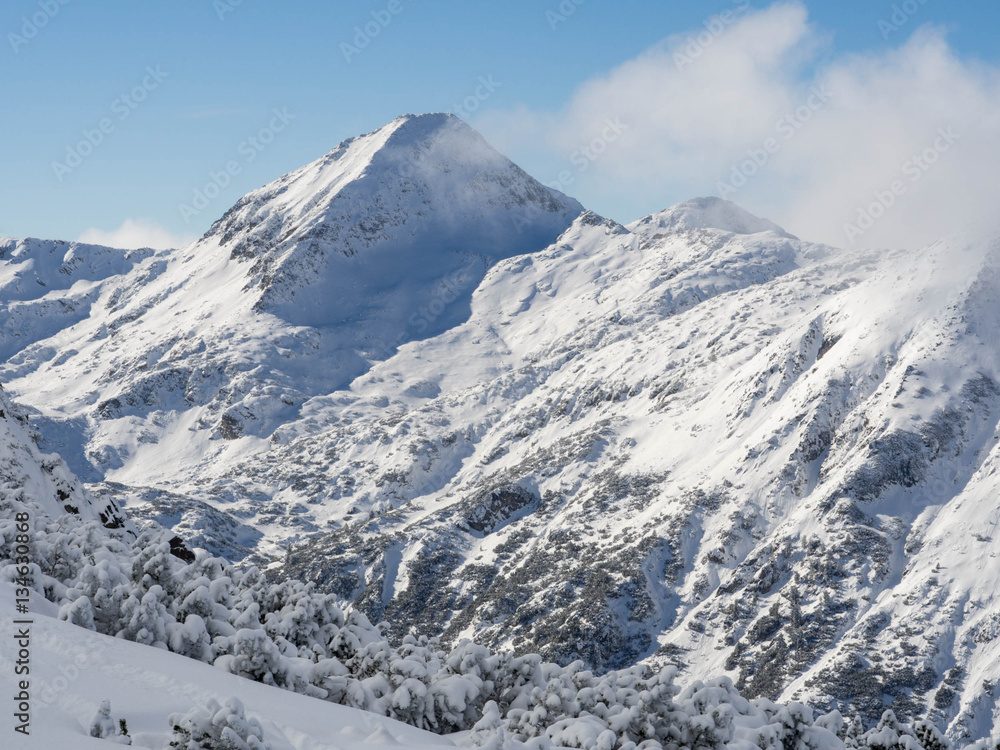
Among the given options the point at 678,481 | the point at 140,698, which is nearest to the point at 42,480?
the point at 140,698

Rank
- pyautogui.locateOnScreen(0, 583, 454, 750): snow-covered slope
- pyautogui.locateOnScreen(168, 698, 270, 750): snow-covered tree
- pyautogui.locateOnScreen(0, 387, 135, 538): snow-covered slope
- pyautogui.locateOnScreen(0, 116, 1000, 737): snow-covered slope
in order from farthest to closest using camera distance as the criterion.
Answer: pyautogui.locateOnScreen(0, 116, 1000, 737): snow-covered slope < pyautogui.locateOnScreen(0, 387, 135, 538): snow-covered slope < pyautogui.locateOnScreen(0, 583, 454, 750): snow-covered slope < pyautogui.locateOnScreen(168, 698, 270, 750): snow-covered tree

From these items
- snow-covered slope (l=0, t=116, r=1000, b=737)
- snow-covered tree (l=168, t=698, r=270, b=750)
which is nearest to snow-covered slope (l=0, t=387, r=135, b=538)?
snow-covered tree (l=168, t=698, r=270, b=750)

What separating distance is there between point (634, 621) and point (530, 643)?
1255 cm

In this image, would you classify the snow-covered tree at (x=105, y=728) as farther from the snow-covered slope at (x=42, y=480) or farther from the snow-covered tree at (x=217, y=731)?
the snow-covered slope at (x=42, y=480)

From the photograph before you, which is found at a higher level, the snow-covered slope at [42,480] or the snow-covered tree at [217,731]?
the snow-covered slope at [42,480]

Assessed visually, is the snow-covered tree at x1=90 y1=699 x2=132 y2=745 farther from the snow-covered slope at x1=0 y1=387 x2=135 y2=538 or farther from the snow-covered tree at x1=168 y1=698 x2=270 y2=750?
the snow-covered slope at x1=0 y1=387 x2=135 y2=538

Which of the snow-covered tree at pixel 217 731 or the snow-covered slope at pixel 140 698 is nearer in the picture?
the snow-covered tree at pixel 217 731

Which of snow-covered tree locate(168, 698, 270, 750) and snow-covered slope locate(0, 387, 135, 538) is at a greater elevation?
snow-covered slope locate(0, 387, 135, 538)

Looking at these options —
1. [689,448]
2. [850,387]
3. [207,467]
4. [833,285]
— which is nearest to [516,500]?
[689,448]

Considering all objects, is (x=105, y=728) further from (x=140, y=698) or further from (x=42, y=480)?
(x=42, y=480)

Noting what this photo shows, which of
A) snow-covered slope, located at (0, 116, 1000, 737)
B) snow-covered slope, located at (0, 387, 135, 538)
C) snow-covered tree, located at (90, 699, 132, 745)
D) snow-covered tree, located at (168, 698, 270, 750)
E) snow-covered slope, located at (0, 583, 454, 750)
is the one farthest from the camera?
snow-covered slope, located at (0, 116, 1000, 737)

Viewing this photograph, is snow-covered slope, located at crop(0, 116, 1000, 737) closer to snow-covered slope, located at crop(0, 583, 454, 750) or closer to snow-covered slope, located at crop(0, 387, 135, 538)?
snow-covered slope, located at crop(0, 387, 135, 538)

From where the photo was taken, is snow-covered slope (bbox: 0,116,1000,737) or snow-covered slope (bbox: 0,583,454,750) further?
snow-covered slope (bbox: 0,116,1000,737)

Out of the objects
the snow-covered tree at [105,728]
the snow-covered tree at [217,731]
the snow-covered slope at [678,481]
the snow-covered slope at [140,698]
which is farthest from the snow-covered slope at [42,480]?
the snow-covered slope at [678,481]
